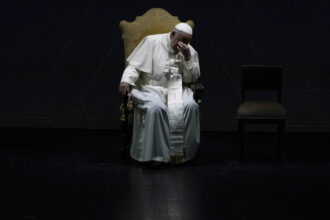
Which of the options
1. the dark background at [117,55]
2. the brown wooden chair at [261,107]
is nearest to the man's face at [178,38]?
the brown wooden chair at [261,107]

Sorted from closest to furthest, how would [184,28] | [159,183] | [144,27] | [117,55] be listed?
[159,183] → [184,28] → [144,27] → [117,55]

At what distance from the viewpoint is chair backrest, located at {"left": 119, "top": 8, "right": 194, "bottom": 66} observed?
236 inches

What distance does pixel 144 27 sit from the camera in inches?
237

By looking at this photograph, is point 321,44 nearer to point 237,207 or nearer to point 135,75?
point 135,75

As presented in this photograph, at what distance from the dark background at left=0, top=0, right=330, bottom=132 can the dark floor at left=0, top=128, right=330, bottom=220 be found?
64 cm

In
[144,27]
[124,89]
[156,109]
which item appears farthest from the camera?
[144,27]

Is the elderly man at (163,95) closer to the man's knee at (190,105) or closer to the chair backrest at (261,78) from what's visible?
the man's knee at (190,105)

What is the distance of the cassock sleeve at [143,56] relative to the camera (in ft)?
19.0

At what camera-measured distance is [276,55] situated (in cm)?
715

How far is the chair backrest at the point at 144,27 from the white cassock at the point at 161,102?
0.48 feet

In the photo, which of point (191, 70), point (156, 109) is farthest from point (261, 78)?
point (156, 109)

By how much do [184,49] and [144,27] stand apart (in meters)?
0.60

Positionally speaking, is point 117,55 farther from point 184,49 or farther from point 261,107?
point 261,107

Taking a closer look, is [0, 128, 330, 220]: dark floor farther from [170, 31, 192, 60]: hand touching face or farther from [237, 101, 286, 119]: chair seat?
[170, 31, 192, 60]: hand touching face
